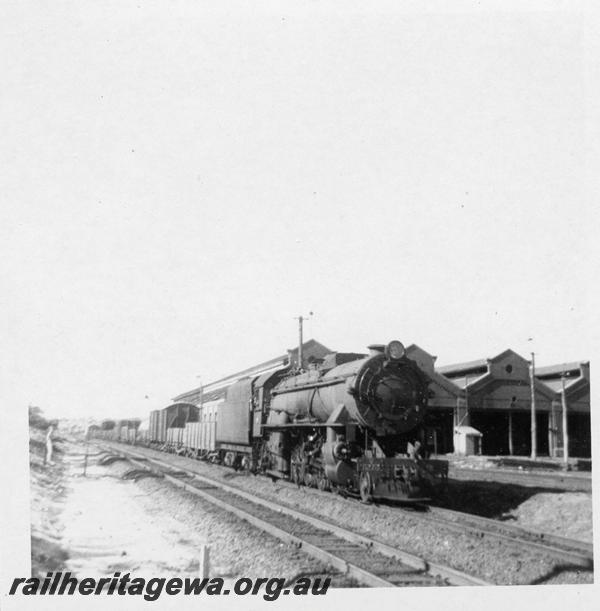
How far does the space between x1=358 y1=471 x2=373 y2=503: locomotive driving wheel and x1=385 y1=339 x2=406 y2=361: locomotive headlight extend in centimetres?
249

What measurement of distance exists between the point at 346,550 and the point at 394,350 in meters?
5.28

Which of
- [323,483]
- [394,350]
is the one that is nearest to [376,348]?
[394,350]

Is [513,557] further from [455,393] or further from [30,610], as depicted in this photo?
[455,393]

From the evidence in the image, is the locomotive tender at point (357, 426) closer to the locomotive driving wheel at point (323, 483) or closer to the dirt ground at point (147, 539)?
the locomotive driving wheel at point (323, 483)

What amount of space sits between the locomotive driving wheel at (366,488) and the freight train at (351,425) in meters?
0.02

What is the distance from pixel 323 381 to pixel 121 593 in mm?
8229

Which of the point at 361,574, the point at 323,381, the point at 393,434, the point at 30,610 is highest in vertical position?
the point at 323,381

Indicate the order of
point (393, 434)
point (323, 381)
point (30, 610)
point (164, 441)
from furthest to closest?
1. point (164, 441)
2. point (323, 381)
3. point (393, 434)
4. point (30, 610)

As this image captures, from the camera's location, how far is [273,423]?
59.2 feet

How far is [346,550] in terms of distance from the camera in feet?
29.9

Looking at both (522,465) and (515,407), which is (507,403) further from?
(522,465)

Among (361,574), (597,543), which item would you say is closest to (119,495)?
(361,574)

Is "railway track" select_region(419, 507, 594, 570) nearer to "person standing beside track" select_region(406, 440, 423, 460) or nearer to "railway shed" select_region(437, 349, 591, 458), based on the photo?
"person standing beside track" select_region(406, 440, 423, 460)

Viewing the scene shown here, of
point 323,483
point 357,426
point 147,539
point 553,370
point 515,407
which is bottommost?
point 147,539
